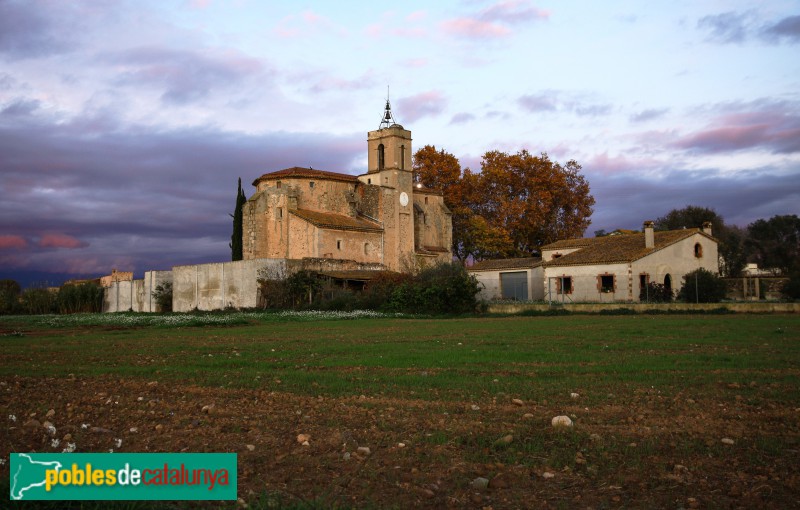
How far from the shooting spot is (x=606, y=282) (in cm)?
4216

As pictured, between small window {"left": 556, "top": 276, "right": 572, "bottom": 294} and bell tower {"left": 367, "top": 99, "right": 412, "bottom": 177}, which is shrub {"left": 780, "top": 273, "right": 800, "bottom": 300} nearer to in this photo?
small window {"left": 556, "top": 276, "right": 572, "bottom": 294}

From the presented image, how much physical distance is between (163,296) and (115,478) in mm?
48010

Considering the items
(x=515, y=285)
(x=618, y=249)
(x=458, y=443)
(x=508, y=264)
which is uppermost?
(x=618, y=249)

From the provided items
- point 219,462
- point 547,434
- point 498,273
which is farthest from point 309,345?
point 498,273

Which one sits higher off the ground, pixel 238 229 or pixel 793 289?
pixel 238 229

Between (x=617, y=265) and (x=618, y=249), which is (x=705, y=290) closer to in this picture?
(x=617, y=265)

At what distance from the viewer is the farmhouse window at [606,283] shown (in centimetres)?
4159

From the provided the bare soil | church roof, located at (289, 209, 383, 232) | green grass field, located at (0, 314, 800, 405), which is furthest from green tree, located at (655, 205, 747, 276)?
the bare soil

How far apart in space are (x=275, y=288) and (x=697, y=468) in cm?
3685

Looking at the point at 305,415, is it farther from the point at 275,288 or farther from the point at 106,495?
the point at 275,288

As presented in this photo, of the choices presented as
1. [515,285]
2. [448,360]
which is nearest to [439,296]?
[515,285]

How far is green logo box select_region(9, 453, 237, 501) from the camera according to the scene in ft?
14.0

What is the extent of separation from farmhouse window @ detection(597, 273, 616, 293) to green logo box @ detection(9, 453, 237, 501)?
3954cm

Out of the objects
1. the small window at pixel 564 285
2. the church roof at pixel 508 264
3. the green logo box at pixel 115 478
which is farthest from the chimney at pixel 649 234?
the green logo box at pixel 115 478
